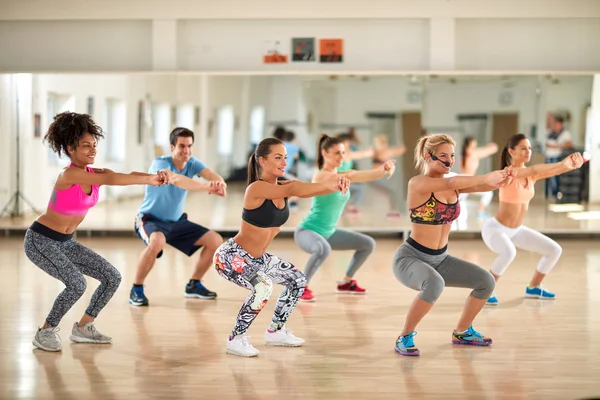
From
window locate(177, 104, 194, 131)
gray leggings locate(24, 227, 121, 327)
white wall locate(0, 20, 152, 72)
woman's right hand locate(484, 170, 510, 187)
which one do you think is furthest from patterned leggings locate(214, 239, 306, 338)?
white wall locate(0, 20, 152, 72)

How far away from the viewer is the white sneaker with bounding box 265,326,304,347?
5160 mm

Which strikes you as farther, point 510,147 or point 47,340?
point 510,147

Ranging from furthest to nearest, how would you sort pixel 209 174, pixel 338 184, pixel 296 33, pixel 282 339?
pixel 296 33
pixel 209 174
pixel 282 339
pixel 338 184

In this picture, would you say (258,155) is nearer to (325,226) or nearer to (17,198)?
(325,226)

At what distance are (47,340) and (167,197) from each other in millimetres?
1787

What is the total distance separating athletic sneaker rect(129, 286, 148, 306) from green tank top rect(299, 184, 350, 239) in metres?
1.29

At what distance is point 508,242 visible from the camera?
21.1 ft

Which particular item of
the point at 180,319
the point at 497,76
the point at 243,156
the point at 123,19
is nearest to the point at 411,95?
the point at 497,76

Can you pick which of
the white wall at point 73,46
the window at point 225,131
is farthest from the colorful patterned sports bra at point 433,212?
the white wall at point 73,46

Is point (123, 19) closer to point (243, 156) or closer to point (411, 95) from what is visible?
point (243, 156)

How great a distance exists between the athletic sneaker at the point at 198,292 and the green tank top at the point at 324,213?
899 mm

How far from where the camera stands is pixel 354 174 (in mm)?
6113

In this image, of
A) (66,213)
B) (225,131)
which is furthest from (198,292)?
(225,131)

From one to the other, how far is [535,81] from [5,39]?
6803mm
